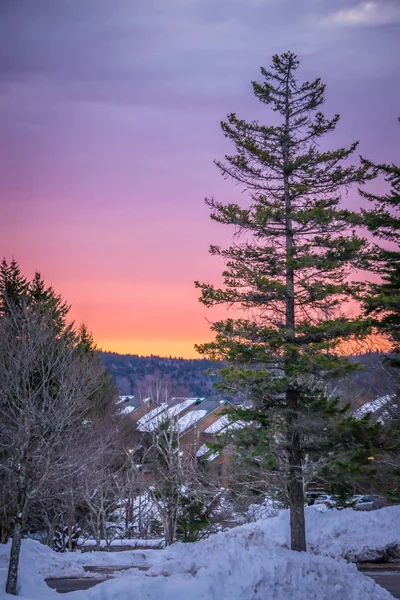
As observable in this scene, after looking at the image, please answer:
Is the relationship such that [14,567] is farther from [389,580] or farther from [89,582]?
[389,580]

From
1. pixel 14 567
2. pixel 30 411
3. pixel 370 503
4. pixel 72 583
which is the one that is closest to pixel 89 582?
pixel 72 583

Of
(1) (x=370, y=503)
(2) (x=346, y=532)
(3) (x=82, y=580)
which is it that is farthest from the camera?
(1) (x=370, y=503)

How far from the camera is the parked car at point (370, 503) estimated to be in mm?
40537

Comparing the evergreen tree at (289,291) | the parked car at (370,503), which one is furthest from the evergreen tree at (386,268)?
the parked car at (370,503)

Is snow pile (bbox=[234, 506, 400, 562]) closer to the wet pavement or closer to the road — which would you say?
the road

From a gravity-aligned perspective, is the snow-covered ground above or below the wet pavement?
above

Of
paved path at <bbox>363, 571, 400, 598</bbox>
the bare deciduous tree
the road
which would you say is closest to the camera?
the bare deciduous tree

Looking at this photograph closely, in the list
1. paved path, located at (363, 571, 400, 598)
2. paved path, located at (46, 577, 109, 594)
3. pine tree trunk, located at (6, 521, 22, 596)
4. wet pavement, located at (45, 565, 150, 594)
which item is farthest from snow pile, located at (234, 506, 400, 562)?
pine tree trunk, located at (6, 521, 22, 596)

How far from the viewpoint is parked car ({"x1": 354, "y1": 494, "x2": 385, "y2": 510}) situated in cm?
4054

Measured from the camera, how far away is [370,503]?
4275 centimetres

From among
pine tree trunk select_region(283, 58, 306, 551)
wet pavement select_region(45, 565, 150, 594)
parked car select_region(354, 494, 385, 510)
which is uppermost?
pine tree trunk select_region(283, 58, 306, 551)

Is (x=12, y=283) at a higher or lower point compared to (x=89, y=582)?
higher

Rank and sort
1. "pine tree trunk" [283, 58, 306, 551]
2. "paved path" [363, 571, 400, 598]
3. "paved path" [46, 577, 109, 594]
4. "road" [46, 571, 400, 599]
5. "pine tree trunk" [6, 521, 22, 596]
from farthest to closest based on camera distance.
→ "pine tree trunk" [283, 58, 306, 551] → "paved path" [46, 577, 109, 594] → "road" [46, 571, 400, 599] → "paved path" [363, 571, 400, 598] → "pine tree trunk" [6, 521, 22, 596]

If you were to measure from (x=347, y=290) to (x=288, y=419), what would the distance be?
481cm
